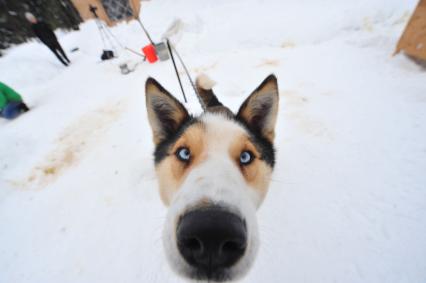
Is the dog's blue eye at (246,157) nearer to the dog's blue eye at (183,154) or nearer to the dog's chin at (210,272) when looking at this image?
the dog's blue eye at (183,154)

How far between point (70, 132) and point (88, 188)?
2512 millimetres

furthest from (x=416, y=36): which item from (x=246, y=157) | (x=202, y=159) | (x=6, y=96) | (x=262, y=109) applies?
(x=6, y=96)

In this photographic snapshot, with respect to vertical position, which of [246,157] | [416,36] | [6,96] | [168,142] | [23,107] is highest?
[6,96]

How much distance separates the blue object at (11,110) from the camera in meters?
5.12

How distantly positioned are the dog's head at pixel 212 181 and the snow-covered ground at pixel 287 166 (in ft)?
3.68

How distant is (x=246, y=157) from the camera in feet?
4.48

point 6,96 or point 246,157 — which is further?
point 6,96

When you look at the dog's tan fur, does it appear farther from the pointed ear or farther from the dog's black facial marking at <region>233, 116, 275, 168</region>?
the pointed ear

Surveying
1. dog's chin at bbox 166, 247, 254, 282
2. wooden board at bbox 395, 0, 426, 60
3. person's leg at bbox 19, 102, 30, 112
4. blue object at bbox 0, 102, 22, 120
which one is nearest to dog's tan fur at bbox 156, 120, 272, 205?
dog's chin at bbox 166, 247, 254, 282

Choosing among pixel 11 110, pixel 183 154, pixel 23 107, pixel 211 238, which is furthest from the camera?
pixel 23 107

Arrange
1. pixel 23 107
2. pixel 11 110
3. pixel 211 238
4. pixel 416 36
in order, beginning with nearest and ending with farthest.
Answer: pixel 211 238 < pixel 416 36 < pixel 11 110 < pixel 23 107

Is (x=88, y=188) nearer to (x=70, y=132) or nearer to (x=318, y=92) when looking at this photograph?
(x=70, y=132)

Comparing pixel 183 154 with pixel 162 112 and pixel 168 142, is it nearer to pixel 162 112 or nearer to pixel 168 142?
pixel 168 142

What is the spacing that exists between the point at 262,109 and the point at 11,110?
7843mm
